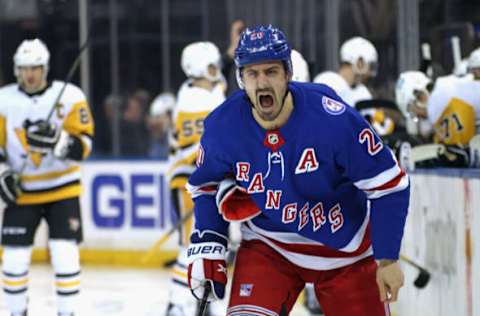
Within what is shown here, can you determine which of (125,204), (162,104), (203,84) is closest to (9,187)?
(203,84)

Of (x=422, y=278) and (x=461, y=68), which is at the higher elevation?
(x=461, y=68)

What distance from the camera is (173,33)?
9.75 meters

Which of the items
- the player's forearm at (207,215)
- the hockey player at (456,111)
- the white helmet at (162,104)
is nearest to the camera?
the player's forearm at (207,215)

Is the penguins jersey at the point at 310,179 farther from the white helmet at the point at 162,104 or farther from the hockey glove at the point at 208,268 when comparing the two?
the white helmet at the point at 162,104

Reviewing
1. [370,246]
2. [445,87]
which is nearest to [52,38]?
[445,87]

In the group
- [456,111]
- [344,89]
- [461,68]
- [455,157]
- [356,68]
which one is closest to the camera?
[455,157]

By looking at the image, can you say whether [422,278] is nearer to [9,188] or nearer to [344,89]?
[344,89]

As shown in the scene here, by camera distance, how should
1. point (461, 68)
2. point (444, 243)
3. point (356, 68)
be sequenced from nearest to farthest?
point (444, 243), point (356, 68), point (461, 68)

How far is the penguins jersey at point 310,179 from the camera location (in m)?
3.15

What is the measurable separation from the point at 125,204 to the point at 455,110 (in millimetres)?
3809

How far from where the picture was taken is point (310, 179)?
3.21 meters

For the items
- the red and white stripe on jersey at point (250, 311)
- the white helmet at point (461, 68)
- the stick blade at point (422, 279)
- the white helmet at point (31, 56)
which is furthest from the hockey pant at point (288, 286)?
the white helmet at point (461, 68)

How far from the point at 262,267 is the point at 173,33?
6579 mm

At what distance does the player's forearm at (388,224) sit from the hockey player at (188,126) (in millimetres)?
2897
